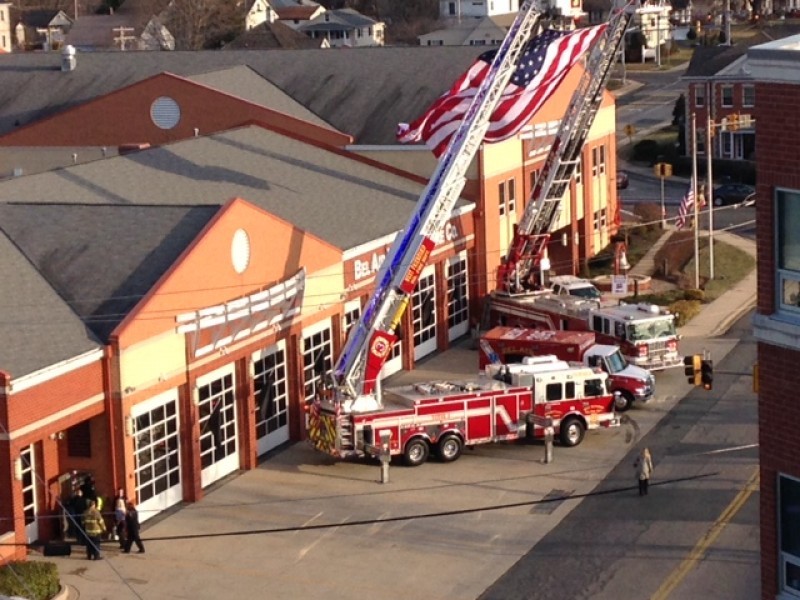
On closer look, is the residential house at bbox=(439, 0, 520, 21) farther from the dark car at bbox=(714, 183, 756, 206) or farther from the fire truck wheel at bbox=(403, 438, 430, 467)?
the fire truck wheel at bbox=(403, 438, 430, 467)

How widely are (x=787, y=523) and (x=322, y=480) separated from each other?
67.2 feet

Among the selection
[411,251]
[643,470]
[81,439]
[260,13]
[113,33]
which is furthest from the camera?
[260,13]

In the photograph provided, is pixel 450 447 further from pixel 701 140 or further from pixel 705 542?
pixel 701 140

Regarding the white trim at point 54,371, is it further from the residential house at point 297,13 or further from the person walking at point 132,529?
the residential house at point 297,13

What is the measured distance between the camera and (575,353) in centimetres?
4603

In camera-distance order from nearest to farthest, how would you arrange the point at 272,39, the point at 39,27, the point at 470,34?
the point at 272,39
the point at 470,34
the point at 39,27

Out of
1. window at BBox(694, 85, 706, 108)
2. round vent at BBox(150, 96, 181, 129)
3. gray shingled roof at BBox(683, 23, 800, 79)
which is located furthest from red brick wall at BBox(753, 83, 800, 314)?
window at BBox(694, 85, 706, 108)

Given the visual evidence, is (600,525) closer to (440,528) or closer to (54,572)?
(440,528)

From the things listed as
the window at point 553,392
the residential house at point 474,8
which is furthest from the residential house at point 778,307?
the residential house at point 474,8

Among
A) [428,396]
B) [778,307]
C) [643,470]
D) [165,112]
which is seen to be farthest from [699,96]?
[778,307]

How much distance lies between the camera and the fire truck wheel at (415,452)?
1572 inches

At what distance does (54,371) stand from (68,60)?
37.6 meters

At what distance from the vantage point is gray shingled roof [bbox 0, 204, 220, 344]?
3728 cm

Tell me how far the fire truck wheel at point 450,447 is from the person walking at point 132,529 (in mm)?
8440
